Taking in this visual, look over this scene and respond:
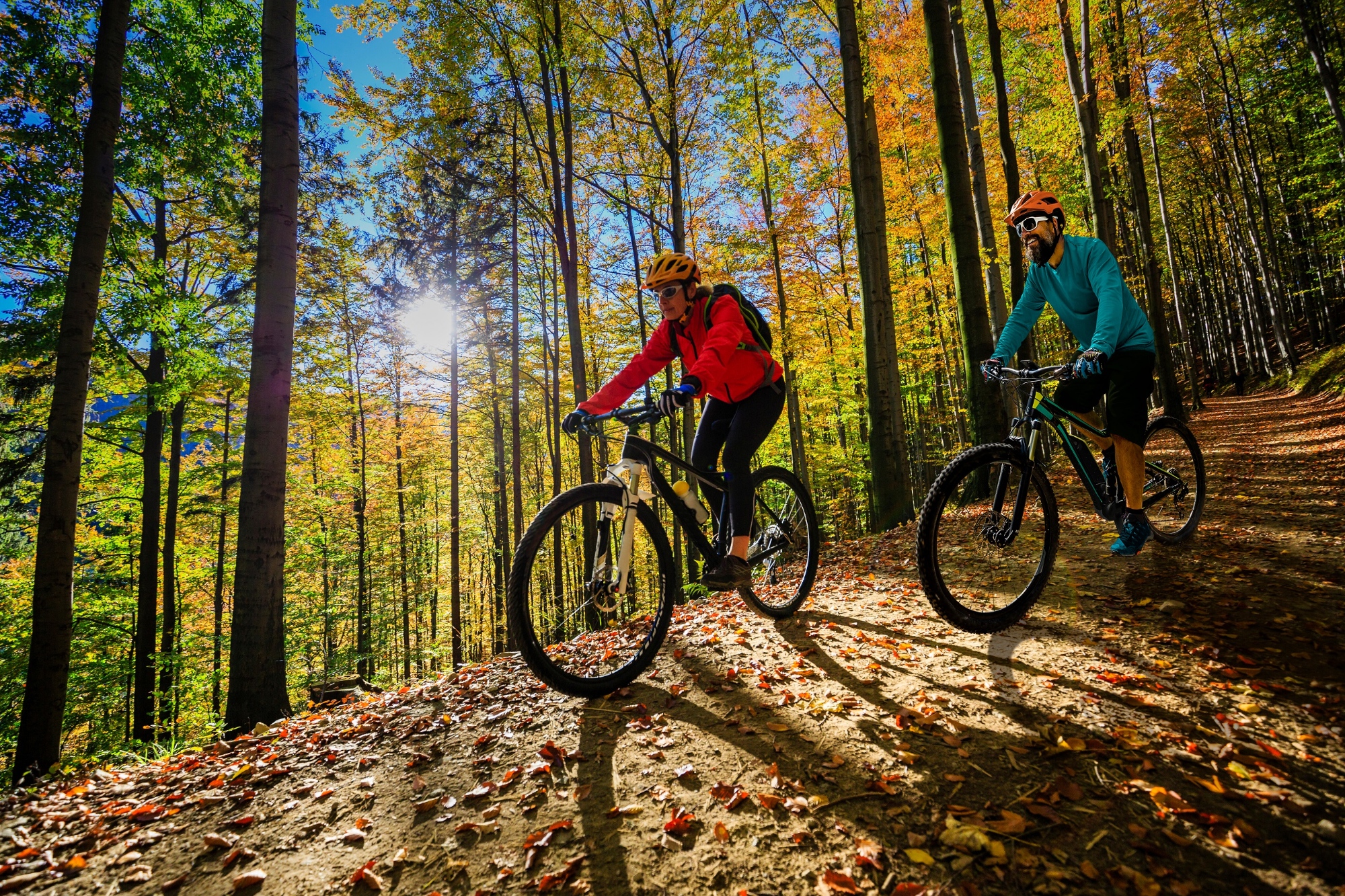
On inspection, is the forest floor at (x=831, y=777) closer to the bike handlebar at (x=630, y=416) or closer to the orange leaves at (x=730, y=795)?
the orange leaves at (x=730, y=795)

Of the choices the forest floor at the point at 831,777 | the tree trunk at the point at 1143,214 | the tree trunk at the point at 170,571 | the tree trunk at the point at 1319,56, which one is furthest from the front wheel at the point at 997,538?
the tree trunk at the point at 1319,56

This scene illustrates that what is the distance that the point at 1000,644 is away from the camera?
9.80ft

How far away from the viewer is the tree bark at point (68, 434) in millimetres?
4766

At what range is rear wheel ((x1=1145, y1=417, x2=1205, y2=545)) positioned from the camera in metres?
4.40

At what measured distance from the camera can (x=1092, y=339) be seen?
3.47 m

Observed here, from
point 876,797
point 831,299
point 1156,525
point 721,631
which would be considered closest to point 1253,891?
point 876,797

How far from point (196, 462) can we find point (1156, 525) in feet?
76.0

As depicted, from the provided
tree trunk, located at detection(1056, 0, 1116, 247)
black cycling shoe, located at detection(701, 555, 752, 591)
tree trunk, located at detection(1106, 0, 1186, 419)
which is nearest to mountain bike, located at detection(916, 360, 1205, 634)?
black cycling shoe, located at detection(701, 555, 752, 591)

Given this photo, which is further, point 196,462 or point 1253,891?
point 196,462

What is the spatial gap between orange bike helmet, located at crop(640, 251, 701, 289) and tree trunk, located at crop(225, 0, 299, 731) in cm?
370

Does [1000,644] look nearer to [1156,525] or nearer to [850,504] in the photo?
[1156,525]

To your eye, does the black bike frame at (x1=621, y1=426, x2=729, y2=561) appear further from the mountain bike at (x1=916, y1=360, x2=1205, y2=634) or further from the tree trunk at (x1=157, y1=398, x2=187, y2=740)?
the tree trunk at (x1=157, y1=398, x2=187, y2=740)

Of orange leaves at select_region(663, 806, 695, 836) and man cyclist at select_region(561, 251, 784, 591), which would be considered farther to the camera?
man cyclist at select_region(561, 251, 784, 591)

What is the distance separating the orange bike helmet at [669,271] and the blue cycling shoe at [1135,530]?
3.64 meters
